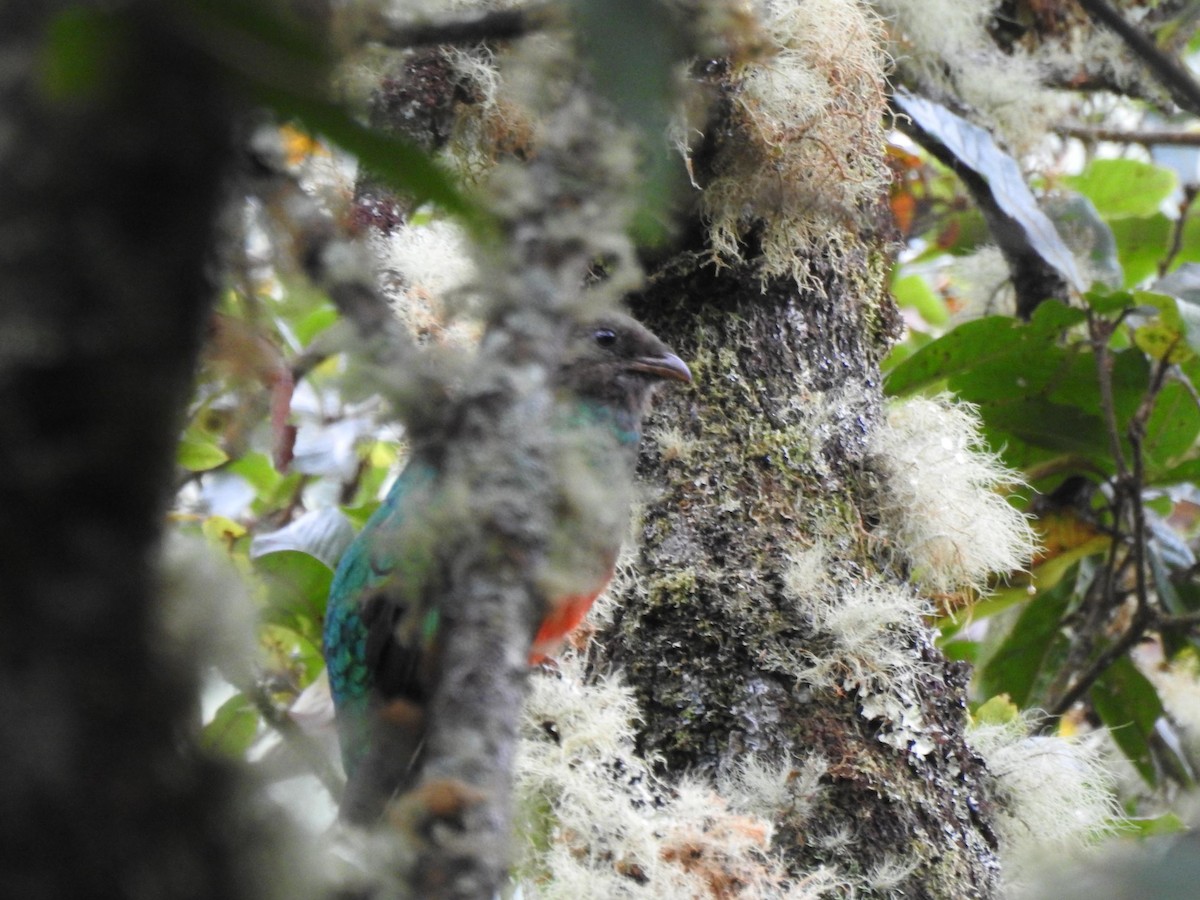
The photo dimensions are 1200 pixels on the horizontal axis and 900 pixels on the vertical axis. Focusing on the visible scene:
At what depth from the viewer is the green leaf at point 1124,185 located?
462cm

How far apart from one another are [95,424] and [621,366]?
2.03 metres

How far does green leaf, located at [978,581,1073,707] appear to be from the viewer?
4.00m

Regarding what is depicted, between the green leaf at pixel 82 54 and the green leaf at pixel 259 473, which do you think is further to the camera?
the green leaf at pixel 259 473

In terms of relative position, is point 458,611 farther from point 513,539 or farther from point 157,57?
point 157,57

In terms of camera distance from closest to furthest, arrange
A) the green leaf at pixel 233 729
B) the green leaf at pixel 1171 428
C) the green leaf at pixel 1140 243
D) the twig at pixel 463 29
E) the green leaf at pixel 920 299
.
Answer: the green leaf at pixel 233 729 → the twig at pixel 463 29 → the green leaf at pixel 1171 428 → the green leaf at pixel 1140 243 → the green leaf at pixel 920 299

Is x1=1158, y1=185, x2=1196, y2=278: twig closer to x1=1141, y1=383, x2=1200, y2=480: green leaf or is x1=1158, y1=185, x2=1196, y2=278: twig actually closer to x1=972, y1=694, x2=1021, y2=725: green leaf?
x1=1141, y1=383, x2=1200, y2=480: green leaf

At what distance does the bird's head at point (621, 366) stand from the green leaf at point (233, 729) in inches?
36.8

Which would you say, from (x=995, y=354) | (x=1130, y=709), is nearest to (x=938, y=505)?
(x=995, y=354)

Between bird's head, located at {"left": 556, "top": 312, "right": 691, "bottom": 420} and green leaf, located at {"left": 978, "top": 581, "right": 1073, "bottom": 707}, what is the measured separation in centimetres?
190

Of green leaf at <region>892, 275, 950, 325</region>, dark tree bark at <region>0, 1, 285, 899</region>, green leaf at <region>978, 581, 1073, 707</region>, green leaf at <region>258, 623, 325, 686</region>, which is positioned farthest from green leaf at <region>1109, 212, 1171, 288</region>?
dark tree bark at <region>0, 1, 285, 899</region>

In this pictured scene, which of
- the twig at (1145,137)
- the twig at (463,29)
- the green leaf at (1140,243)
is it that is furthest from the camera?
the twig at (1145,137)

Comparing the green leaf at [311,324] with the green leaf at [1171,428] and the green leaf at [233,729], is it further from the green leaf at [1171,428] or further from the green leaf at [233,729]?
the green leaf at [1171,428]

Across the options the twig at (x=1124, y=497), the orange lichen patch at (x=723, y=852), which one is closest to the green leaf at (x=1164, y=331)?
the twig at (x=1124, y=497)

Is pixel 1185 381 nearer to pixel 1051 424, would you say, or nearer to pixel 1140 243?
pixel 1051 424
